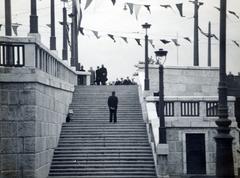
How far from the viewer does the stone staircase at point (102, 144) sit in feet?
Result: 59.7

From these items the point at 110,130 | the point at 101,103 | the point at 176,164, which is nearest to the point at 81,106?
the point at 101,103

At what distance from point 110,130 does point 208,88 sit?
11.0 m

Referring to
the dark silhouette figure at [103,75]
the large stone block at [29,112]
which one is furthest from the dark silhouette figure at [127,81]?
the large stone block at [29,112]

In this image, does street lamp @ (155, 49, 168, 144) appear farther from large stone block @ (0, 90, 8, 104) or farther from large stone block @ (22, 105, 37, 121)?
large stone block @ (0, 90, 8, 104)

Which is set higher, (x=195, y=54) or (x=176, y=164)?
(x=195, y=54)

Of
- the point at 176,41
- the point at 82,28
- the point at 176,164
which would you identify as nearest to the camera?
the point at 176,164

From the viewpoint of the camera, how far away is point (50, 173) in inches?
707

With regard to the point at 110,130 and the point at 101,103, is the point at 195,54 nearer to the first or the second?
the point at 101,103

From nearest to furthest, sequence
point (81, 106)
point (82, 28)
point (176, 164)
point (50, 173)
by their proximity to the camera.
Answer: point (50, 173) → point (176, 164) → point (81, 106) → point (82, 28)

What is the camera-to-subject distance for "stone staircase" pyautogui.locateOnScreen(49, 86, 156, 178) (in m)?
18.2

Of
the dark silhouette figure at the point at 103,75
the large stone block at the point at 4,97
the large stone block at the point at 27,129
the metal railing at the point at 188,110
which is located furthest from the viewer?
the dark silhouette figure at the point at 103,75

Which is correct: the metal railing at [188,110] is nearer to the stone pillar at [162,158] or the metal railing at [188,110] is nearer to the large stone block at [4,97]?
the stone pillar at [162,158]

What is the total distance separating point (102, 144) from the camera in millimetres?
20219

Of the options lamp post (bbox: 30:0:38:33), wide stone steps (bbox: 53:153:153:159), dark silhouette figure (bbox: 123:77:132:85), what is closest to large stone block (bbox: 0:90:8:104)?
lamp post (bbox: 30:0:38:33)
